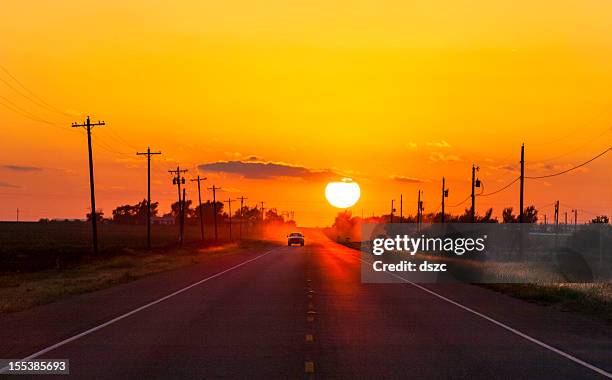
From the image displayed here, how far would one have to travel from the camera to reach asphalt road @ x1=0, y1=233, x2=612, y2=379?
→ 440 inches

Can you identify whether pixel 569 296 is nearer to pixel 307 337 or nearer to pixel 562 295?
pixel 562 295

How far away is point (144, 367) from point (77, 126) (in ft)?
163

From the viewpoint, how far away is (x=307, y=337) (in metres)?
14.6

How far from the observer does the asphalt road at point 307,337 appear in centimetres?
1117

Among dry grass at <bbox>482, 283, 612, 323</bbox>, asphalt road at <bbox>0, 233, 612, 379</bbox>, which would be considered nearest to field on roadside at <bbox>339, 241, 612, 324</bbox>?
dry grass at <bbox>482, 283, 612, 323</bbox>

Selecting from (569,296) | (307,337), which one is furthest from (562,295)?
(307,337)

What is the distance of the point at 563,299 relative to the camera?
80.8 feet

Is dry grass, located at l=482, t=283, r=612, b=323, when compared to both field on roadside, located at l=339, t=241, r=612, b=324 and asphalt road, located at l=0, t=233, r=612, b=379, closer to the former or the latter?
field on roadside, located at l=339, t=241, r=612, b=324

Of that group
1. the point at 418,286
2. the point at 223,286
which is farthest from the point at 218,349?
the point at 418,286

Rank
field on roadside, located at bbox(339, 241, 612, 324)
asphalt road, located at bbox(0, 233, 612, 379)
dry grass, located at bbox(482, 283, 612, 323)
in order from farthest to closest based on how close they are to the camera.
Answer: field on roadside, located at bbox(339, 241, 612, 324) < dry grass, located at bbox(482, 283, 612, 323) < asphalt road, located at bbox(0, 233, 612, 379)

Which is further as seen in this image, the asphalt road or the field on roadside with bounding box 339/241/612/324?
the field on roadside with bounding box 339/241/612/324

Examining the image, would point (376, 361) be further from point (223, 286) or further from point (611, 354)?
point (223, 286)

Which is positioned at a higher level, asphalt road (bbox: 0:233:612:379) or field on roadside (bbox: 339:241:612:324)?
asphalt road (bbox: 0:233:612:379)

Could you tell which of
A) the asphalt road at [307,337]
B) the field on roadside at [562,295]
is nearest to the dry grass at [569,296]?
the field on roadside at [562,295]
